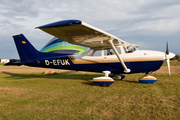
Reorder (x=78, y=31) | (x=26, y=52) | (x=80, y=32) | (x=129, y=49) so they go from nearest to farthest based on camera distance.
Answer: (x=78, y=31) → (x=80, y=32) → (x=129, y=49) → (x=26, y=52)

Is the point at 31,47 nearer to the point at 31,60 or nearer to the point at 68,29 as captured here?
the point at 31,60

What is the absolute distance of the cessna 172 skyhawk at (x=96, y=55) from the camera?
6437 mm

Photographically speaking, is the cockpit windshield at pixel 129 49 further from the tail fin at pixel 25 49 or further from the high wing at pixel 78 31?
the tail fin at pixel 25 49

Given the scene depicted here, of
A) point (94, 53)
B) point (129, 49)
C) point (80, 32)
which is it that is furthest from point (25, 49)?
point (129, 49)

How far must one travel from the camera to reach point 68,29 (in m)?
6.21

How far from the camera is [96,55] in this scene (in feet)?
28.7

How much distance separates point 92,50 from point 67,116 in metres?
6.00

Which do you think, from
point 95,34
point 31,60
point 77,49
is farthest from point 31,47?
point 77,49

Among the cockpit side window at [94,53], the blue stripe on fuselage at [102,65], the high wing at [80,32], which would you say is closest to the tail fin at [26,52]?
the blue stripe on fuselage at [102,65]

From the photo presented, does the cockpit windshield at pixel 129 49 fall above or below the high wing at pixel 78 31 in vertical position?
below

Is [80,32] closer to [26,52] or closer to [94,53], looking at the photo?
[94,53]

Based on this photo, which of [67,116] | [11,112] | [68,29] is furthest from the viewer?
[68,29]

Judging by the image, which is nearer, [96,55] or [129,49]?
[129,49]

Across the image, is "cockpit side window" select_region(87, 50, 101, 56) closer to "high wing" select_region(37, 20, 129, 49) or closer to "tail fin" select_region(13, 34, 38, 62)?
"high wing" select_region(37, 20, 129, 49)
